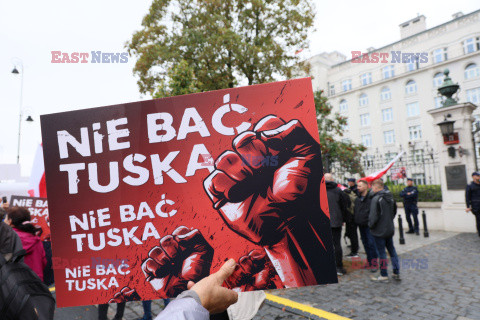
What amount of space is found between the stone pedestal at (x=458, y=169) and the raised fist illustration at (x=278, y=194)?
9.69m

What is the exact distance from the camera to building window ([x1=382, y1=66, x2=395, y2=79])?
40.5 meters

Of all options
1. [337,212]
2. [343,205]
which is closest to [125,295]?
[337,212]

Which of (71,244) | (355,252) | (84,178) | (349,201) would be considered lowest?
(355,252)

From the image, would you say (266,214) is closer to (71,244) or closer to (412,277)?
(71,244)

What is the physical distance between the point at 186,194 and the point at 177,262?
0.37m

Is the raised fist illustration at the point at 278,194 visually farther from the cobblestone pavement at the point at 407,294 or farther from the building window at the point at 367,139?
the building window at the point at 367,139

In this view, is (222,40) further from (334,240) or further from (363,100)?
(363,100)

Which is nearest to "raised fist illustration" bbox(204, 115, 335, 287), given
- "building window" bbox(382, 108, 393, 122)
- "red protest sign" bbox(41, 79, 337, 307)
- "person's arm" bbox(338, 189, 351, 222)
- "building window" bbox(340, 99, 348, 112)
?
"red protest sign" bbox(41, 79, 337, 307)

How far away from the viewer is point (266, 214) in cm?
163

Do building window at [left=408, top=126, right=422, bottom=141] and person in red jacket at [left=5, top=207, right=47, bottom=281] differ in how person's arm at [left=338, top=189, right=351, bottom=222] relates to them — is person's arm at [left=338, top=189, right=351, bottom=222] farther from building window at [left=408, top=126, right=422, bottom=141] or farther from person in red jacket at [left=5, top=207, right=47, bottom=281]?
building window at [left=408, top=126, right=422, bottom=141]

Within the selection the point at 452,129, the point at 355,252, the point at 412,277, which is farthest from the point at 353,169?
the point at 412,277

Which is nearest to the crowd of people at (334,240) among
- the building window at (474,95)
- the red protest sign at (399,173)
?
the red protest sign at (399,173)

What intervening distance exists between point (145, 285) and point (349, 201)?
Answer: 6.04 metres

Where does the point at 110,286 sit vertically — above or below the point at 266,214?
below
